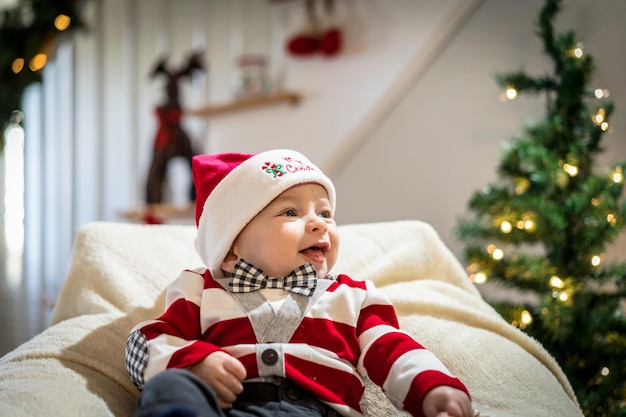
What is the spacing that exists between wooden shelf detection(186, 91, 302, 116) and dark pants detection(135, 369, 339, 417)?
2662mm

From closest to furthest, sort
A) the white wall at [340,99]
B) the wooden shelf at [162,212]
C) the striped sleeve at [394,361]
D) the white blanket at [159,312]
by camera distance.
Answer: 1. the striped sleeve at [394,361]
2. the white blanket at [159,312]
3. the white wall at [340,99]
4. the wooden shelf at [162,212]

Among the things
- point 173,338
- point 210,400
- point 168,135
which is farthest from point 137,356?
point 168,135

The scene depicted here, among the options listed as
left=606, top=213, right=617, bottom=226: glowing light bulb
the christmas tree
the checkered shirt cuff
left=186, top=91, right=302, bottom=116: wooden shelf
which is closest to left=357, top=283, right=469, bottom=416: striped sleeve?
the checkered shirt cuff

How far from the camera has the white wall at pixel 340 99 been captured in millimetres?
2646

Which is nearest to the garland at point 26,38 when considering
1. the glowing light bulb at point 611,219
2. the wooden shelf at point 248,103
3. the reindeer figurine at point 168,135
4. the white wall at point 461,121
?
the reindeer figurine at point 168,135

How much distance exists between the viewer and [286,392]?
1.02 metres

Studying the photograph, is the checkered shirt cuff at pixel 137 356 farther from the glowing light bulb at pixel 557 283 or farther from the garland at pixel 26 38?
the garland at pixel 26 38

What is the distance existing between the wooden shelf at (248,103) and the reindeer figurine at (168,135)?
0.14m

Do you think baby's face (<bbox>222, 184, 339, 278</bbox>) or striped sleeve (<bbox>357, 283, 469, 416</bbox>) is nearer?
striped sleeve (<bbox>357, 283, 469, 416</bbox>)

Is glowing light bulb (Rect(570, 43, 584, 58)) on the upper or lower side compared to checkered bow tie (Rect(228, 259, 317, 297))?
upper

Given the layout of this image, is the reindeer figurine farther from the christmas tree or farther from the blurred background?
the christmas tree

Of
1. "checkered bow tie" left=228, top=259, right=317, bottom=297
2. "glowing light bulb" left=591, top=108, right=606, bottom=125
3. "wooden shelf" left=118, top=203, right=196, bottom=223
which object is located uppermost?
"glowing light bulb" left=591, top=108, right=606, bottom=125

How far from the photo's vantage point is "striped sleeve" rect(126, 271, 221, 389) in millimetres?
989

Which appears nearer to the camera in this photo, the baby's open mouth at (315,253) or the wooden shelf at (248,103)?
the baby's open mouth at (315,253)
